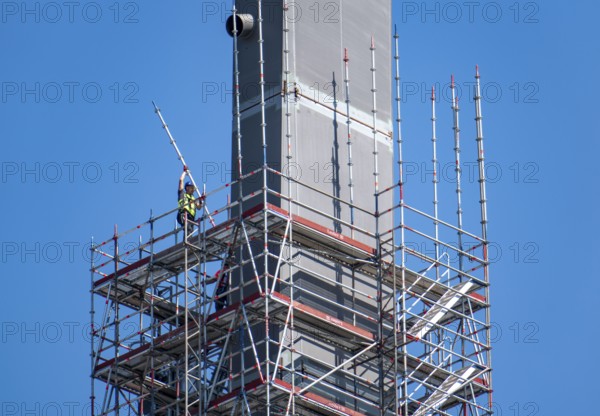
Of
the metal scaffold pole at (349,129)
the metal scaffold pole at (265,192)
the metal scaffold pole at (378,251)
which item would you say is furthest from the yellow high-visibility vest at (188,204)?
the metal scaffold pole at (378,251)

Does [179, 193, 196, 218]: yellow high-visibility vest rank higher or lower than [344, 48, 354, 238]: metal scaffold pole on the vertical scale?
lower

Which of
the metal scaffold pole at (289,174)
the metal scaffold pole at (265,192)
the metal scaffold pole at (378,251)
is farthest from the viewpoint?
the metal scaffold pole at (378,251)

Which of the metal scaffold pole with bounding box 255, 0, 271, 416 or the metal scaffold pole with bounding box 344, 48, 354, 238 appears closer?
the metal scaffold pole with bounding box 255, 0, 271, 416

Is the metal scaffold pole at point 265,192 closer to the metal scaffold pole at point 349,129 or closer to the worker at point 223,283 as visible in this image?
the worker at point 223,283

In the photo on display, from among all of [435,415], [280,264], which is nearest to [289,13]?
[280,264]

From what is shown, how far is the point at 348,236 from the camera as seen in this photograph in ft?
207

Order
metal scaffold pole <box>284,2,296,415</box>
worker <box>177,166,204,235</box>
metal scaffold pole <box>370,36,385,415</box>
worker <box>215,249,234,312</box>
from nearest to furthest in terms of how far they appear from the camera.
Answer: metal scaffold pole <box>284,2,296,415</box> < metal scaffold pole <box>370,36,385,415</box> < worker <box>215,249,234,312</box> < worker <box>177,166,204,235</box>

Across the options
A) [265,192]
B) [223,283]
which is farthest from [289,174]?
[223,283]

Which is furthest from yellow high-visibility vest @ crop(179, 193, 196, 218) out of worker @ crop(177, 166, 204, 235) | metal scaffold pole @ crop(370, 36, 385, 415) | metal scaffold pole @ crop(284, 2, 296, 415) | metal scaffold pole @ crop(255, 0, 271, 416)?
metal scaffold pole @ crop(370, 36, 385, 415)

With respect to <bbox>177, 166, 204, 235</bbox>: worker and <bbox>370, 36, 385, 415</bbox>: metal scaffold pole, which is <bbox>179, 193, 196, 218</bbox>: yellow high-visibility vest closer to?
<bbox>177, 166, 204, 235</bbox>: worker

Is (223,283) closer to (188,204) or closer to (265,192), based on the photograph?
(188,204)

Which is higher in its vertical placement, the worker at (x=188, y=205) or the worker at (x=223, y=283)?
the worker at (x=188, y=205)

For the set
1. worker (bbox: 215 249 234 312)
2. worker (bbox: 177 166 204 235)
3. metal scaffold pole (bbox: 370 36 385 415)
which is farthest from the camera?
worker (bbox: 177 166 204 235)

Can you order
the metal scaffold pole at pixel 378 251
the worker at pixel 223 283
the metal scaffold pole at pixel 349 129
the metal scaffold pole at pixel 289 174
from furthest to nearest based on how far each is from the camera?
the metal scaffold pole at pixel 349 129, the worker at pixel 223 283, the metal scaffold pole at pixel 378 251, the metal scaffold pole at pixel 289 174
